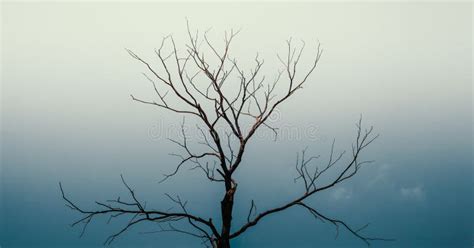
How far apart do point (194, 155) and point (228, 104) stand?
1.23ft

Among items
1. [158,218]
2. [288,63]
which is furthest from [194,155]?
[288,63]

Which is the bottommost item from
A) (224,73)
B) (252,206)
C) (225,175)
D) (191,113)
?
(252,206)

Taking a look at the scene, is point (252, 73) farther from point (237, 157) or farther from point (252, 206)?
point (252, 206)

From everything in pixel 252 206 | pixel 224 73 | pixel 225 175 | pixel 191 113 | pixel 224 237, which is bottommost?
pixel 224 237

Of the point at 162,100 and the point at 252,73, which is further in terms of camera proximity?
the point at 252,73

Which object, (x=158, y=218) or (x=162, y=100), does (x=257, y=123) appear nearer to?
(x=162, y=100)

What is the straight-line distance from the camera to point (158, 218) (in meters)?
2.69

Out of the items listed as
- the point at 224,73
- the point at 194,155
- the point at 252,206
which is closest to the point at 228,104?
the point at 224,73

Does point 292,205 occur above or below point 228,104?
below

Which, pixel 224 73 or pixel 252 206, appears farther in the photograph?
pixel 224 73

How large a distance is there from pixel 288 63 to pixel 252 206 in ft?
3.03

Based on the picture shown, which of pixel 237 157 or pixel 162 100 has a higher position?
pixel 162 100

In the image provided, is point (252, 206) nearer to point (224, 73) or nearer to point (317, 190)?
point (317, 190)

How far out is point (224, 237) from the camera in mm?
2705
